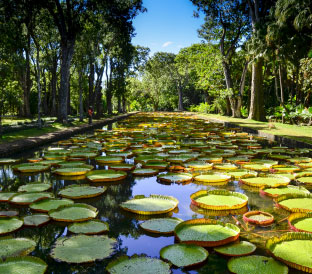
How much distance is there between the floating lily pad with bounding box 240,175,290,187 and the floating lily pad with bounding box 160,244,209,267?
2222mm

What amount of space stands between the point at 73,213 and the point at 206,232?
4.63 feet

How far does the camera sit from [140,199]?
364 cm

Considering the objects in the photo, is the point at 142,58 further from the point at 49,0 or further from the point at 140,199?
the point at 140,199

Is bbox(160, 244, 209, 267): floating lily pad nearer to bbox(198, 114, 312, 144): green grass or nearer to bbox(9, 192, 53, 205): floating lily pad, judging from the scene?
bbox(9, 192, 53, 205): floating lily pad

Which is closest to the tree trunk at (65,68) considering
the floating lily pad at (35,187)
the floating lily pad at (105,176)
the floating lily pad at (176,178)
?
the floating lily pad at (105,176)

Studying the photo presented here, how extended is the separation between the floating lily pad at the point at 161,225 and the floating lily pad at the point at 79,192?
119cm

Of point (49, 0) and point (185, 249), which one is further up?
point (49, 0)

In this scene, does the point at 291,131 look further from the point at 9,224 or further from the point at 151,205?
the point at 9,224

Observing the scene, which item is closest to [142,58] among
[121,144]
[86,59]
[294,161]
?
[86,59]

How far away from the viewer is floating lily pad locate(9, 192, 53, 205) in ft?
11.4

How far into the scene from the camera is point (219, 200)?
3.52 meters

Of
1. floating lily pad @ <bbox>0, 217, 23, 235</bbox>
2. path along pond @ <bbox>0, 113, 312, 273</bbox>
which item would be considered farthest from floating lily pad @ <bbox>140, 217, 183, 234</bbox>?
floating lily pad @ <bbox>0, 217, 23, 235</bbox>

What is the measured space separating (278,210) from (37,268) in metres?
2.59

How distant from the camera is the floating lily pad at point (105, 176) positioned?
4.61 m
